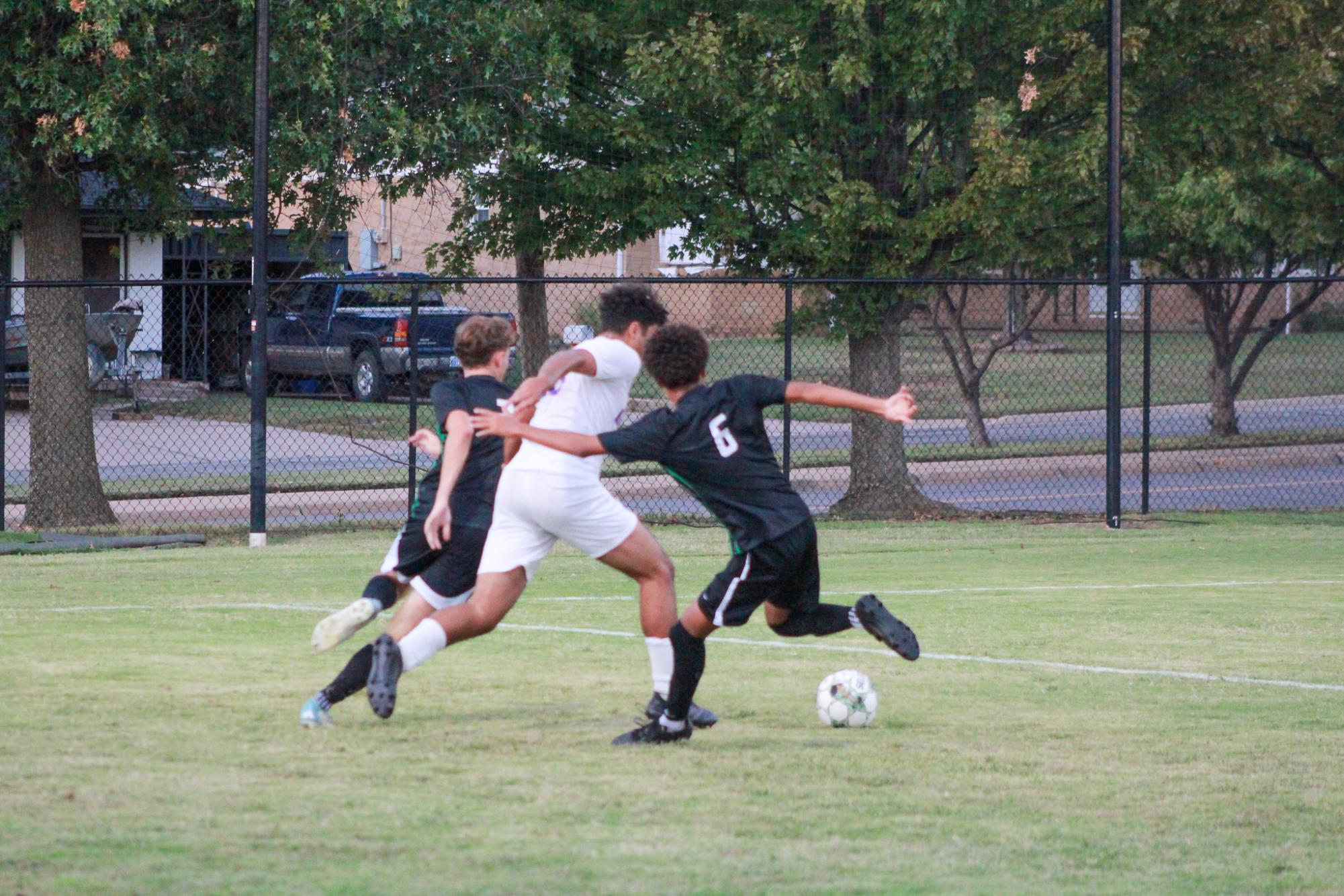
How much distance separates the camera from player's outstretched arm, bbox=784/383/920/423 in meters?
6.38

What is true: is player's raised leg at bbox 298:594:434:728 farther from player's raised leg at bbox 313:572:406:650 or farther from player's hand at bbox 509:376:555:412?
player's hand at bbox 509:376:555:412

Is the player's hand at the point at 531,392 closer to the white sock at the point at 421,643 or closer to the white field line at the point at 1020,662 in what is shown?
the white sock at the point at 421,643

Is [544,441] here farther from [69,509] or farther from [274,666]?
[69,509]

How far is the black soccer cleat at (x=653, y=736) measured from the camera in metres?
6.60

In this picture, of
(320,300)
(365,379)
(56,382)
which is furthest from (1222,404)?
(56,382)

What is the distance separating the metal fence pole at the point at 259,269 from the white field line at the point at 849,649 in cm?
461

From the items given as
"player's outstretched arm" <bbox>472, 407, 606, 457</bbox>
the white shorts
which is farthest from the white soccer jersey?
"player's outstretched arm" <bbox>472, 407, 606, 457</bbox>

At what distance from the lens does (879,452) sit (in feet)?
60.3

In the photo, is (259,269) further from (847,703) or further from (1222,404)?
(1222,404)

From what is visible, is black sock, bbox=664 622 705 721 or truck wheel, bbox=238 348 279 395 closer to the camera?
black sock, bbox=664 622 705 721

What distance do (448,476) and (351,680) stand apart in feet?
2.91

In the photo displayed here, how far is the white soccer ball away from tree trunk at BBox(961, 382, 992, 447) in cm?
1713

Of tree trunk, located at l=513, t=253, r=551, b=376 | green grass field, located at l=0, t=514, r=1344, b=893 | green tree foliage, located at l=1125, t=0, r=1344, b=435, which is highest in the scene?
green tree foliage, located at l=1125, t=0, r=1344, b=435

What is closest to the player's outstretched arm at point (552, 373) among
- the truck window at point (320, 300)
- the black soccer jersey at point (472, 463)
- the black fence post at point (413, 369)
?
the black soccer jersey at point (472, 463)
